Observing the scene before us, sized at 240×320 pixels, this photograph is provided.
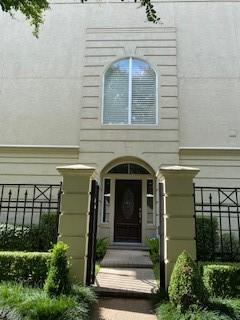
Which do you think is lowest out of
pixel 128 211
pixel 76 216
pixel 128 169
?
pixel 76 216

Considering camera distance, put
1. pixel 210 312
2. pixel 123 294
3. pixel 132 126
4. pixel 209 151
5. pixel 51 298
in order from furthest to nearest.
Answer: pixel 132 126
pixel 209 151
pixel 123 294
pixel 51 298
pixel 210 312

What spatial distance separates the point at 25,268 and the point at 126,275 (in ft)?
8.68

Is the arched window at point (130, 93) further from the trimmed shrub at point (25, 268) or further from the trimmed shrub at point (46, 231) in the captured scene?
the trimmed shrub at point (25, 268)

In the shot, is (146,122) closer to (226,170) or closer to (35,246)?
(226,170)

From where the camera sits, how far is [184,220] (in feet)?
19.6

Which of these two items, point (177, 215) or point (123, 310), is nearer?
point (123, 310)

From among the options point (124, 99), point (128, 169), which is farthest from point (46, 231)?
point (124, 99)

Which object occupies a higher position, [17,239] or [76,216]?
[76,216]

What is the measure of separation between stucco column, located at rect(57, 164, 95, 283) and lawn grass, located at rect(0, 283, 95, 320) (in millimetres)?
624

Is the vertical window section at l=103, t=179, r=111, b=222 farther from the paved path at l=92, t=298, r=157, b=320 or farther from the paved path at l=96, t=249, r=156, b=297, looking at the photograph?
the paved path at l=92, t=298, r=157, b=320

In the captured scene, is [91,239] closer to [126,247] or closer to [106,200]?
[126,247]

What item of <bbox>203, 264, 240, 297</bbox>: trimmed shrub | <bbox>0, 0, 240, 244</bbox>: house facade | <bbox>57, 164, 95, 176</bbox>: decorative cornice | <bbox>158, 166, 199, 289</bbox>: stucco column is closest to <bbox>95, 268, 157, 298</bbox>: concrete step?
<bbox>158, 166, 199, 289</bbox>: stucco column

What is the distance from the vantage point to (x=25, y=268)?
5750 mm

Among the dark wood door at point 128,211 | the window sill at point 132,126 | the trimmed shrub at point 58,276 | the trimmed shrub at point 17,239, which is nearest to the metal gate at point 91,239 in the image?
the trimmed shrub at point 58,276
